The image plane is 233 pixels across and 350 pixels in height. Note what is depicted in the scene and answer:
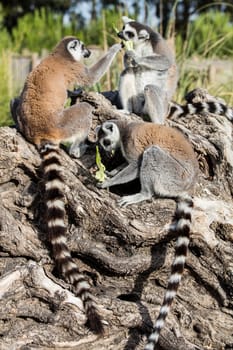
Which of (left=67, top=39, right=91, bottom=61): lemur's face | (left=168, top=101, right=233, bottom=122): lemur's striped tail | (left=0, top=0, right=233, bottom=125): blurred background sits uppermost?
(left=67, top=39, right=91, bottom=61): lemur's face

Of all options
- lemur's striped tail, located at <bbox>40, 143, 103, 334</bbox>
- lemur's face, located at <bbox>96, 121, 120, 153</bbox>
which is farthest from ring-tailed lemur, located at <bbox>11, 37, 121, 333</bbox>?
lemur's face, located at <bbox>96, 121, 120, 153</bbox>

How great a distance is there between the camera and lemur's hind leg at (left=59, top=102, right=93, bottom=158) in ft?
17.1

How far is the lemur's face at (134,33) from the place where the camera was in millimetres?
6348

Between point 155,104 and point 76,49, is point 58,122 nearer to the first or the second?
point 76,49

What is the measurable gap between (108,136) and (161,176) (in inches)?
22.5

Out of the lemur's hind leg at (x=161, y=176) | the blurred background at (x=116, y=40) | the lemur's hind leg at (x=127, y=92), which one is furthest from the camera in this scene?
the blurred background at (x=116, y=40)

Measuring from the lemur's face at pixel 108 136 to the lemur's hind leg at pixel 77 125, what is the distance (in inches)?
7.0

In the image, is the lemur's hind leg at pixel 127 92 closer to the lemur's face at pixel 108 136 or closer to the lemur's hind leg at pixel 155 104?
the lemur's hind leg at pixel 155 104

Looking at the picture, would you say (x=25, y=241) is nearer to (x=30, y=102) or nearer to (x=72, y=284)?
(x=72, y=284)

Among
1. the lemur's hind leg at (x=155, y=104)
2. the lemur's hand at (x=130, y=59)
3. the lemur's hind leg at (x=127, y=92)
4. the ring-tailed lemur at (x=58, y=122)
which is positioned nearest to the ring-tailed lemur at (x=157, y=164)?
the ring-tailed lemur at (x=58, y=122)

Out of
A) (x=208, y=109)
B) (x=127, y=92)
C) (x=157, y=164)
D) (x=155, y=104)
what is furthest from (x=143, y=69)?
(x=157, y=164)

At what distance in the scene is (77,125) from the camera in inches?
205

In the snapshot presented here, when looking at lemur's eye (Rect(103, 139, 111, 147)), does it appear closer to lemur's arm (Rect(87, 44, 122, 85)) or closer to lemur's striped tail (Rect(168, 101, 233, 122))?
lemur's arm (Rect(87, 44, 122, 85))

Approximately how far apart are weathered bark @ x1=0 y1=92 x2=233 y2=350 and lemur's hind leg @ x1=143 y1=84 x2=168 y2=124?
41.3 inches
